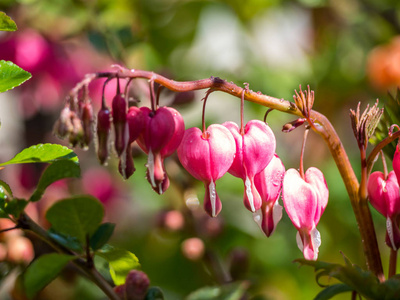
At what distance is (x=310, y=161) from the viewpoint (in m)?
1.92

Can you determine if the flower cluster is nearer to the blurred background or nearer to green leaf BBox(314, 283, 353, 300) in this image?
green leaf BBox(314, 283, 353, 300)

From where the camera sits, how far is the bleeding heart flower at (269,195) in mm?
758

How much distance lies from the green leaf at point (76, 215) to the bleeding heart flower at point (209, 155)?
0.13 meters

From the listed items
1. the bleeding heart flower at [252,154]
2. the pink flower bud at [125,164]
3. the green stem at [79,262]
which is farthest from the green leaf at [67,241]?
the bleeding heart flower at [252,154]

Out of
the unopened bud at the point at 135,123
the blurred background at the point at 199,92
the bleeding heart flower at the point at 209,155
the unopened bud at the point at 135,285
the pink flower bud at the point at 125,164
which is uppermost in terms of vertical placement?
the unopened bud at the point at 135,123

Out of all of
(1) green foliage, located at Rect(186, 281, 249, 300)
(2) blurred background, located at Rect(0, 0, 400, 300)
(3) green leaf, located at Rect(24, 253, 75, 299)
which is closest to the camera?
(3) green leaf, located at Rect(24, 253, 75, 299)

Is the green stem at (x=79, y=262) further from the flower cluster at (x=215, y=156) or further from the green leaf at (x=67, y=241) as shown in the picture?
the flower cluster at (x=215, y=156)

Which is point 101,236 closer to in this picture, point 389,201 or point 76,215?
point 76,215

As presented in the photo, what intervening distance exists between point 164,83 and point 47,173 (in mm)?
186

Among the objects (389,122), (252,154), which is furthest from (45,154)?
(389,122)

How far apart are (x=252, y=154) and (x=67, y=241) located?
0.83ft

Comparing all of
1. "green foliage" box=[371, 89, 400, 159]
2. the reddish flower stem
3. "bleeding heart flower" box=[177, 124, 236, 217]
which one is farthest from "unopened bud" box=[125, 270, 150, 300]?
"green foliage" box=[371, 89, 400, 159]

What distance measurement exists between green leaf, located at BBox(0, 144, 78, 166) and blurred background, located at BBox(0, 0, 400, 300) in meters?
0.53

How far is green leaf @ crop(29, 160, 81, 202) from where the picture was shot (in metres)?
0.69
